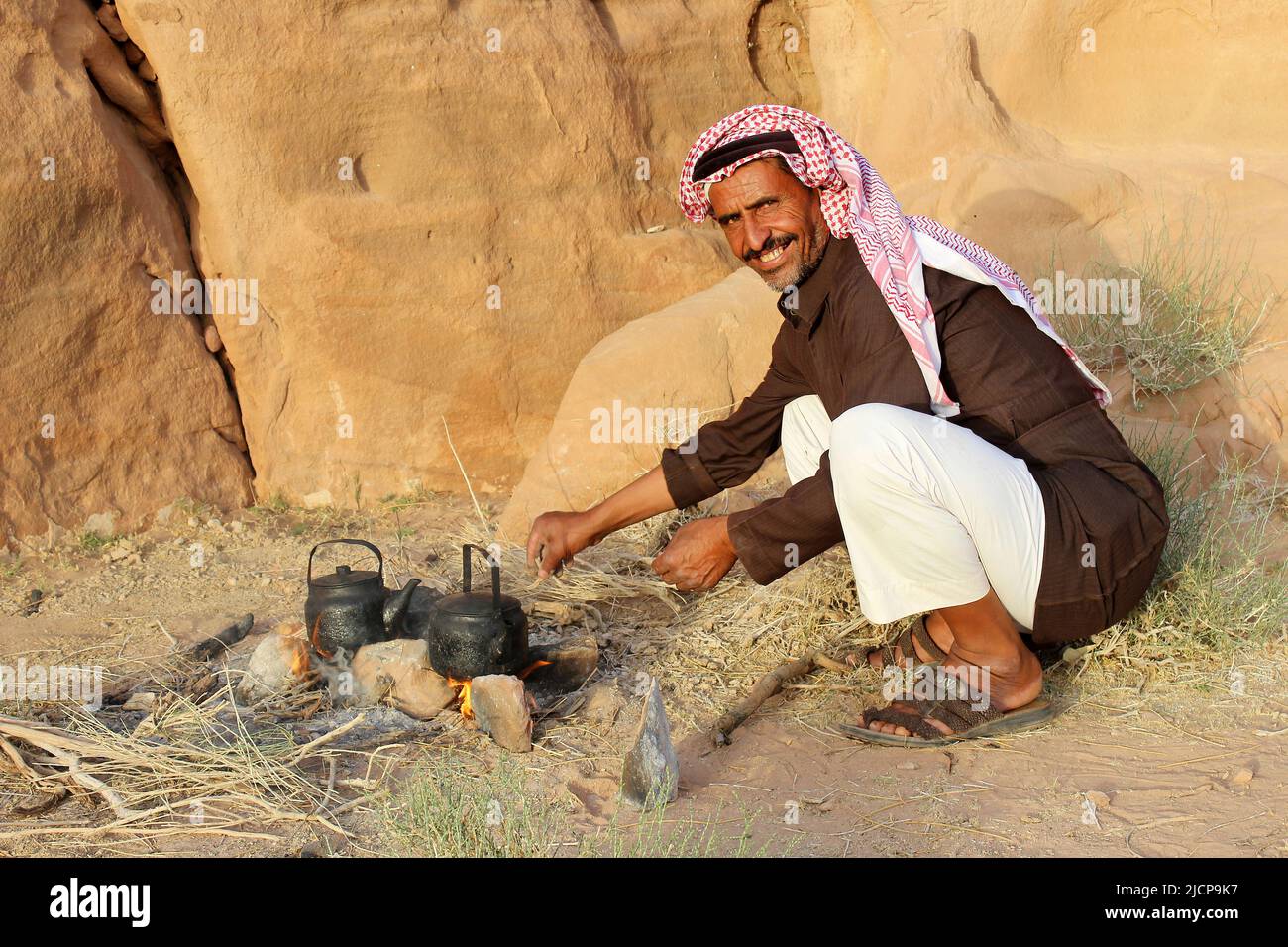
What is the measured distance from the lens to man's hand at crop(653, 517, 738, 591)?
3.31 m

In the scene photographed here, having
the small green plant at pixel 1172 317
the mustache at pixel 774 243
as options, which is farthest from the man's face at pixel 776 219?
the small green plant at pixel 1172 317

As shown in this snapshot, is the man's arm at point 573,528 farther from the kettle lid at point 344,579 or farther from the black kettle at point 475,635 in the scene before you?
A: the kettle lid at point 344,579

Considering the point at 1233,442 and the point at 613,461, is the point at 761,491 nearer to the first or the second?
the point at 613,461

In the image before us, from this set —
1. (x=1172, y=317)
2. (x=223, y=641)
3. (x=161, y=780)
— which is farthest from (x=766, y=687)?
(x=1172, y=317)

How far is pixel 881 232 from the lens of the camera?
3260 millimetres

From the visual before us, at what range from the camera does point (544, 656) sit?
3.62 meters

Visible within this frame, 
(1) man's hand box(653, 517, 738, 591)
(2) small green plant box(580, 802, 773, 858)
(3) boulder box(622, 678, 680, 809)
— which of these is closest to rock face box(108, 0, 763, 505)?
(1) man's hand box(653, 517, 738, 591)

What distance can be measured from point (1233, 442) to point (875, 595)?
2.64 meters

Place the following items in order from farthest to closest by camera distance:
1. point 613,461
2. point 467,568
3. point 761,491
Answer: point 613,461 < point 761,491 < point 467,568

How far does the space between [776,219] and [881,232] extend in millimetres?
286

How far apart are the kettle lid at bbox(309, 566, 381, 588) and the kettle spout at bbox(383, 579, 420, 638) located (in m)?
0.08

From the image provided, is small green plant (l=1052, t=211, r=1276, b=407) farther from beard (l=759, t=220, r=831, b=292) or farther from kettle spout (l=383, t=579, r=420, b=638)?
kettle spout (l=383, t=579, r=420, b=638)

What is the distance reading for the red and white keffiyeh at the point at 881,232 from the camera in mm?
3146
